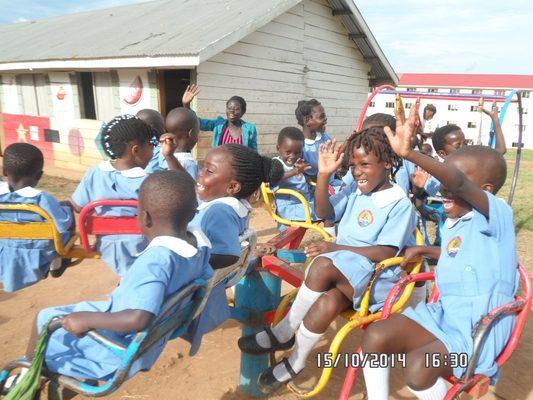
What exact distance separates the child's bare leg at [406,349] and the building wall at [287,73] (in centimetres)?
562

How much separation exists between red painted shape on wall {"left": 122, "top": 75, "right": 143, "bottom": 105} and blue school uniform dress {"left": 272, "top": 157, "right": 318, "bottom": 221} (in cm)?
464

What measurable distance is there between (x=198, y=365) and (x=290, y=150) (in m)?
2.11

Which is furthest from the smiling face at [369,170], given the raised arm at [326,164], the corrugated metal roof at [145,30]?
the corrugated metal roof at [145,30]

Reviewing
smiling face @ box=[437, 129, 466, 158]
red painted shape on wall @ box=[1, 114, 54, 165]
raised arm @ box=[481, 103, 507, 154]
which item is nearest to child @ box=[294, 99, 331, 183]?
smiling face @ box=[437, 129, 466, 158]

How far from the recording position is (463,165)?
73.8 inches

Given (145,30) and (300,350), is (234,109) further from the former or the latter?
(145,30)

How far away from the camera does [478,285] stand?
1772mm

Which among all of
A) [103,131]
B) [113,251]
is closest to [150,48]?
[103,131]

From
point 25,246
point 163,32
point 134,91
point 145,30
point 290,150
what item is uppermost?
point 145,30

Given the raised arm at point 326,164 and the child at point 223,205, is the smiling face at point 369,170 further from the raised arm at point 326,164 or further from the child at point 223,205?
the child at point 223,205

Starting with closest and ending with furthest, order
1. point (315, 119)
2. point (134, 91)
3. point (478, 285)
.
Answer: point (478, 285), point (315, 119), point (134, 91)

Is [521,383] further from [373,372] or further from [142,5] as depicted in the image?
[142,5]

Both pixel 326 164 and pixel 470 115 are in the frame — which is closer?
pixel 326 164

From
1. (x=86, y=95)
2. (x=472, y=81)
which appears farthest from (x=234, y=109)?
(x=472, y=81)
